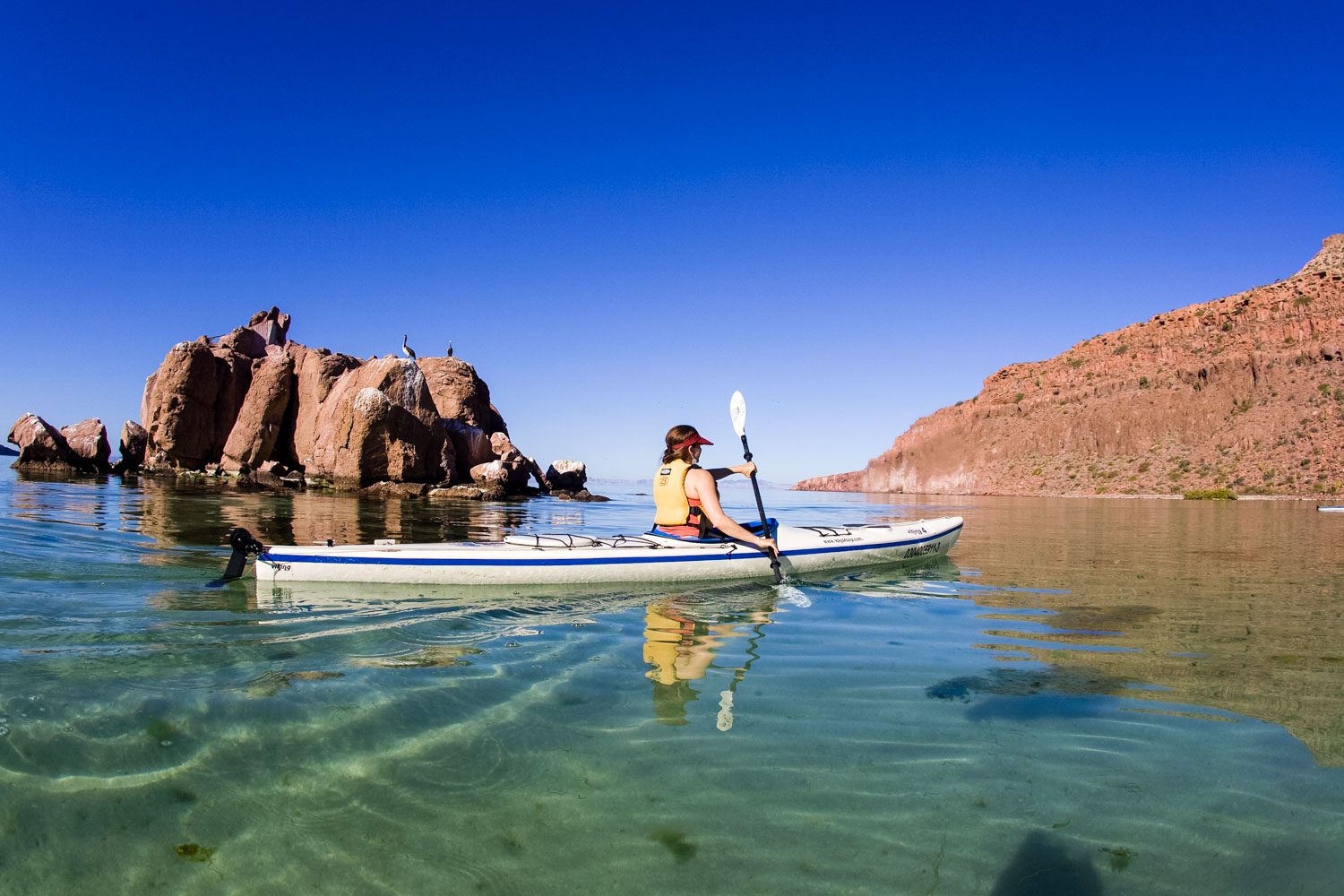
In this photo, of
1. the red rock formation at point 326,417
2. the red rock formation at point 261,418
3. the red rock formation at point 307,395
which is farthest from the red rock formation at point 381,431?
the red rock formation at point 261,418

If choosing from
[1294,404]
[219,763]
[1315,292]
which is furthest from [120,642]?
[1315,292]

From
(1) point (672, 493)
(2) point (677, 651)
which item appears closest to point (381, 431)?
(1) point (672, 493)

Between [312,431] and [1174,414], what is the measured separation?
74911mm

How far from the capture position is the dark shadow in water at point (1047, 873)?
2.27 meters

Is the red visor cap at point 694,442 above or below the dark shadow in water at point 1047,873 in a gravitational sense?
above

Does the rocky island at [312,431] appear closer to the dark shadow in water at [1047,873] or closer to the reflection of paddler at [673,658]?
the reflection of paddler at [673,658]

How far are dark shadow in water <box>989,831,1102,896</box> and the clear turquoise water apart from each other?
0.04 feet

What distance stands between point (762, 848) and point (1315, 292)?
9422 cm

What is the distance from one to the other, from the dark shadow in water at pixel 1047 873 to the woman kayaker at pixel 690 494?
17.4 feet

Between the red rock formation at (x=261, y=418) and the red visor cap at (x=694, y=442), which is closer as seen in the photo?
the red visor cap at (x=694, y=442)

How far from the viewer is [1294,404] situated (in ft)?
202

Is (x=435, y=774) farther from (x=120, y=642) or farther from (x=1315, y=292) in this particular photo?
(x=1315, y=292)

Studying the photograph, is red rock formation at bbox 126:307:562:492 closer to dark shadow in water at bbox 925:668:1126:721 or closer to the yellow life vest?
the yellow life vest

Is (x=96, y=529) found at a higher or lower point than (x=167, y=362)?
lower
